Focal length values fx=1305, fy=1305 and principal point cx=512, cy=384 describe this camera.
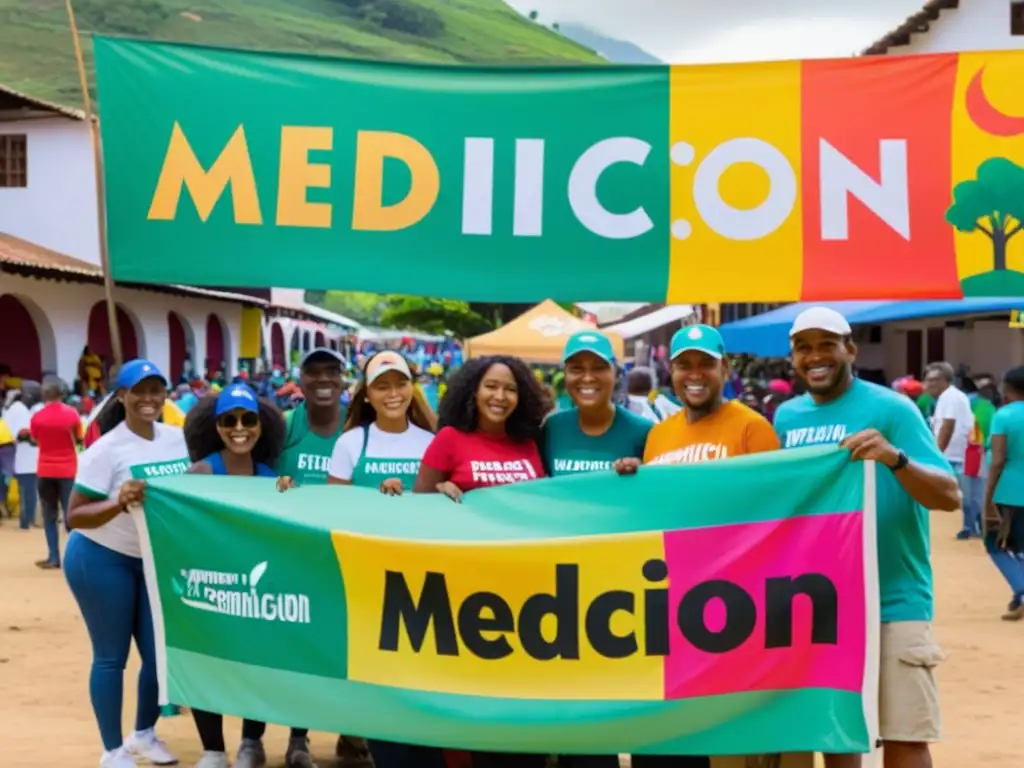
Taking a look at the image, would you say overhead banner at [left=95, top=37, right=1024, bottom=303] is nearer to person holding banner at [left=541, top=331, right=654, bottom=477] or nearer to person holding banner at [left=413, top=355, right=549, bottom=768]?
person holding banner at [left=541, top=331, right=654, bottom=477]

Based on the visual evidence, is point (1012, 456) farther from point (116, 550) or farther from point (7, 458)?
point (7, 458)

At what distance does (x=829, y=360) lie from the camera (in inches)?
188

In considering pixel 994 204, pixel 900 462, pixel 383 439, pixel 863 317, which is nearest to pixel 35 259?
pixel 863 317

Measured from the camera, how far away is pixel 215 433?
6082 millimetres

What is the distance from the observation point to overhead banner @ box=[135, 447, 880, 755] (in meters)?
4.73

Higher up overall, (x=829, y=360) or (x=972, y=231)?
(x=972, y=231)

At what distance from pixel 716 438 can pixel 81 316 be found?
26776 millimetres

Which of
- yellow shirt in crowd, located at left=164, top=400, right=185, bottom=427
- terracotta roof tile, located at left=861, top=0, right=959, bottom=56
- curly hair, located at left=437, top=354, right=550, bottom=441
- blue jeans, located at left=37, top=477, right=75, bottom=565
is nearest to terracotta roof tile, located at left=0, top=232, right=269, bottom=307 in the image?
blue jeans, located at left=37, top=477, right=75, bottom=565

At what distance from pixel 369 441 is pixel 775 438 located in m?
1.92

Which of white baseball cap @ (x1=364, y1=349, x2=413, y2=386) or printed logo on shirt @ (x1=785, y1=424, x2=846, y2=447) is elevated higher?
white baseball cap @ (x1=364, y1=349, x2=413, y2=386)

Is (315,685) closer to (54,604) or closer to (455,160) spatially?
(455,160)

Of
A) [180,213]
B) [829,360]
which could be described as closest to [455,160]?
[180,213]

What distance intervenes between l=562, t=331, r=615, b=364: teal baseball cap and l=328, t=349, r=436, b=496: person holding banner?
918mm

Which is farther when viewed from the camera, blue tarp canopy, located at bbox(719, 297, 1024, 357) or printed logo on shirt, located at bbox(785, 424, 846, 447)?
blue tarp canopy, located at bbox(719, 297, 1024, 357)
